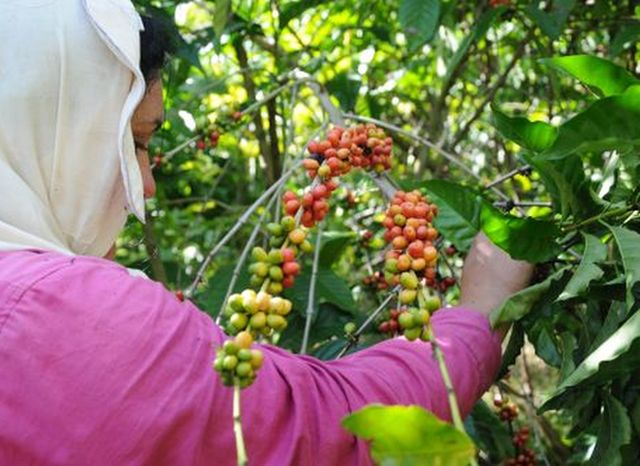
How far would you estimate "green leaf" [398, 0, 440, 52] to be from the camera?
6.91 ft

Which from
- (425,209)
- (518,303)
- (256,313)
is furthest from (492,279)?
(256,313)

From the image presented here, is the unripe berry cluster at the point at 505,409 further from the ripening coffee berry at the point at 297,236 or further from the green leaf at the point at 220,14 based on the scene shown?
the green leaf at the point at 220,14

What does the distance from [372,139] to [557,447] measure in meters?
1.81

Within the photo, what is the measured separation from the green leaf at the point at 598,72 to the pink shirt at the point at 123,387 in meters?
0.55

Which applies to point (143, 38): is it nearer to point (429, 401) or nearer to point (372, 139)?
point (372, 139)

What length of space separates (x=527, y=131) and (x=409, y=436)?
2.25 feet

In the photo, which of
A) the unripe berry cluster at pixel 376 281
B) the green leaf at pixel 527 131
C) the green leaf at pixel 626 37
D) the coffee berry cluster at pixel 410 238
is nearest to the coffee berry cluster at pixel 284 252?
the coffee berry cluster at pixel 410 238

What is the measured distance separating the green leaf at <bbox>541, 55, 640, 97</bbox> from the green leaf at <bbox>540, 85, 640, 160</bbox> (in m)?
0.12

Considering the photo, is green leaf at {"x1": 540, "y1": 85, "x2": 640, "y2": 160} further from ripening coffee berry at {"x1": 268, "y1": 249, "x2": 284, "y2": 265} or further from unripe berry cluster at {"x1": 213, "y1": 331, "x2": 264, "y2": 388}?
unripe berry cluster at {"x1": 213, "y1": 331, "x2": 264, "y2": 388}

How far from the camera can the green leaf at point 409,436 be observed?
745mm

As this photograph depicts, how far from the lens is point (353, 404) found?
112 cm

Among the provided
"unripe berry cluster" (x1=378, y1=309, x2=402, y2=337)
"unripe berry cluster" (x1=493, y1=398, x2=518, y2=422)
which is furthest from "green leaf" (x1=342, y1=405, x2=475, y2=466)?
"unripe berry cluster" (x1=493, y1=398, x2=518, y2=422)

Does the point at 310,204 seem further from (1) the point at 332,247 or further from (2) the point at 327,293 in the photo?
(1) the point at 332,247

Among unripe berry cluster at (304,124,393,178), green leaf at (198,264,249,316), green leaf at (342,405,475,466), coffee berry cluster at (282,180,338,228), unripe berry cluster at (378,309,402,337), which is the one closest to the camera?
green leaf at (342,405,475,466)
